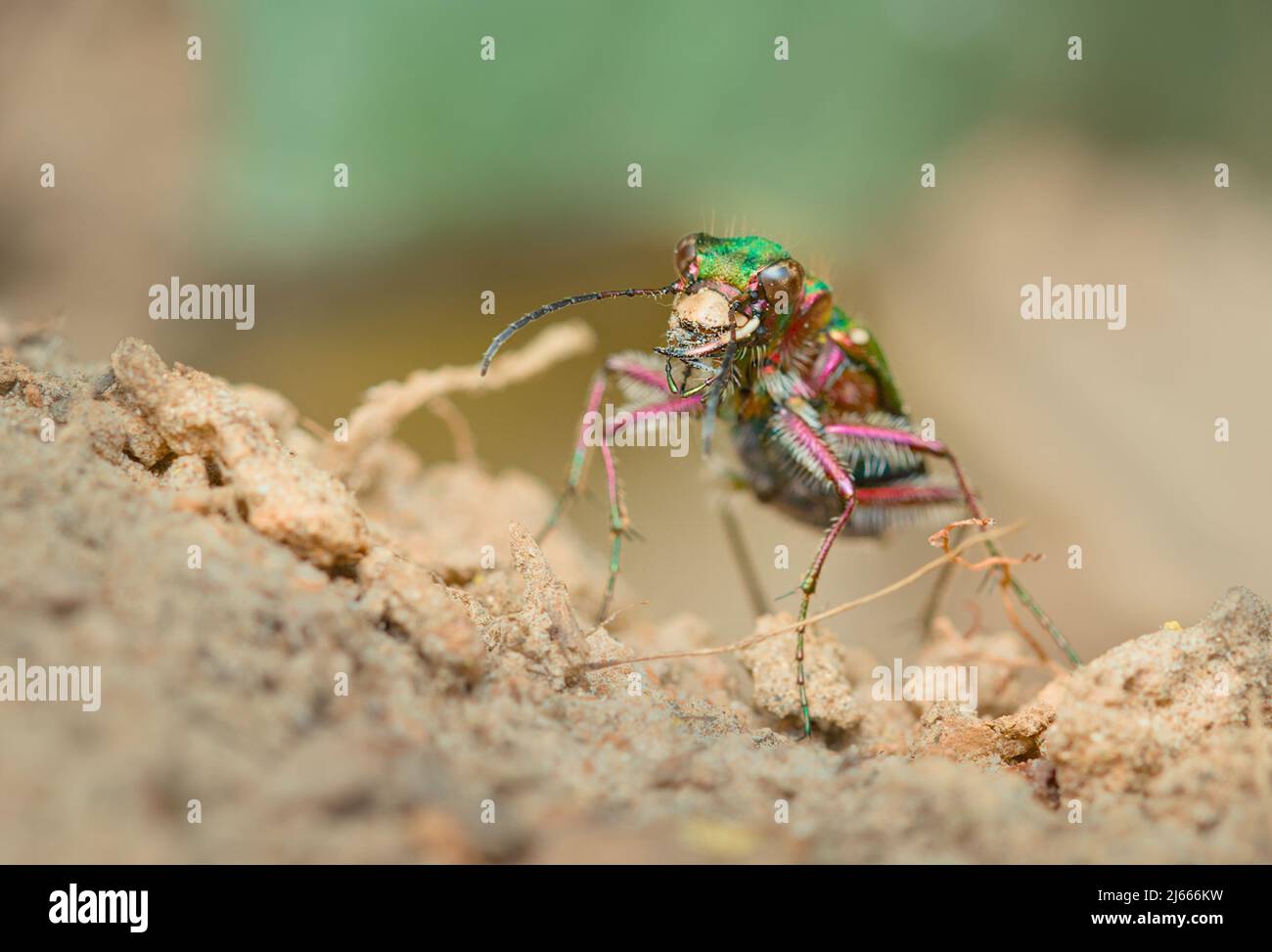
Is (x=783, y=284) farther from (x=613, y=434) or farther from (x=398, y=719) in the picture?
(x=398, y=719)

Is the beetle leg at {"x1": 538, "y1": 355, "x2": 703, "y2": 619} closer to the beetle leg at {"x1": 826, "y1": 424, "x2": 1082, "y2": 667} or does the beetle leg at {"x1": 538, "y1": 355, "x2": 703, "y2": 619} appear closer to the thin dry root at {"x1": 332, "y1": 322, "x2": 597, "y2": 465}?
A: the thin dry root at {"x1": 332, "y1": 322, "x2": 597, "y2": 465}

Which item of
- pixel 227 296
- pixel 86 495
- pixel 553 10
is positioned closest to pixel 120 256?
pixel 227 296

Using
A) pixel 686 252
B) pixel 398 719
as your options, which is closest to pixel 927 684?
pixel 686 252

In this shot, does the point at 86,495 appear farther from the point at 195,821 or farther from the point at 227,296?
the point at 227,296
